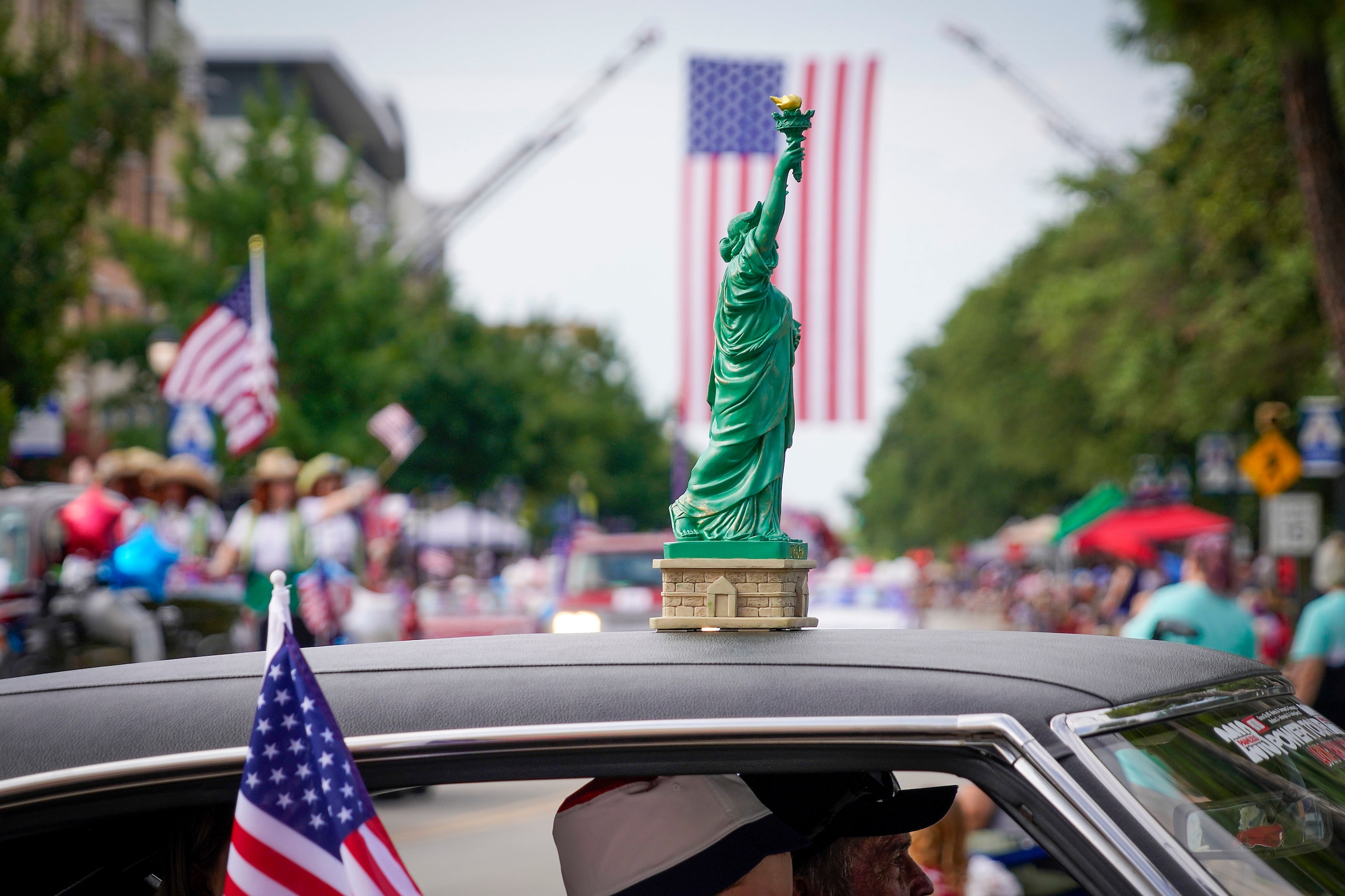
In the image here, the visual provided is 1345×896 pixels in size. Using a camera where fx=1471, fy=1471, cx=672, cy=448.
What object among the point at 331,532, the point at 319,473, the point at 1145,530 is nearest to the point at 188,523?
the point at 319,473

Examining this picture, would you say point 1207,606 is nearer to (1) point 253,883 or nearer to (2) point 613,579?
(1) point 253,883

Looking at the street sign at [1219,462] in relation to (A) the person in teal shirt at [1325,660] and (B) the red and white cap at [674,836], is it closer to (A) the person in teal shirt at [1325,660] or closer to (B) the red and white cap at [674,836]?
(A) the person in teal shirt at [1325,660]

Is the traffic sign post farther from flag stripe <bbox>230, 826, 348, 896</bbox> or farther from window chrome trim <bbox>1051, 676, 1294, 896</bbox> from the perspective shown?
flag stripe <bbox>230, 826, 348, 896</bbox>

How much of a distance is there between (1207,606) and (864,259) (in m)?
4.25

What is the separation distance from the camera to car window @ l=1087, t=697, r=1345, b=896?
1799mm

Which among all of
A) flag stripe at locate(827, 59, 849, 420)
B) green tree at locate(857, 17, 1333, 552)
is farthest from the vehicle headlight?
green tree at locate(857, 17, 1333, 552)

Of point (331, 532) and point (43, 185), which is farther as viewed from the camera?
point (43, 185)

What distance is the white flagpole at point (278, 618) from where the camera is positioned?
1.82 meters

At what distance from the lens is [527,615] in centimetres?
1518

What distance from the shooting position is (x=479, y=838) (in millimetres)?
7516

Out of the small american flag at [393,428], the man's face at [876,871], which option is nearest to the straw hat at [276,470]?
the man's face at [876,871]

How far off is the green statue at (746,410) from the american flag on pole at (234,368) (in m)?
12.0

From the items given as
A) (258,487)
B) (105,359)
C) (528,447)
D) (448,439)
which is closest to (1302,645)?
(258,487)

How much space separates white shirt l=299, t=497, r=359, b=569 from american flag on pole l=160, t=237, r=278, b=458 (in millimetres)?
3738
